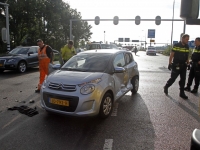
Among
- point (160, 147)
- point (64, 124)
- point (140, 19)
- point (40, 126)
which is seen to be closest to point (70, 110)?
point (64, 124)

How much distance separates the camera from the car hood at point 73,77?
3.95m

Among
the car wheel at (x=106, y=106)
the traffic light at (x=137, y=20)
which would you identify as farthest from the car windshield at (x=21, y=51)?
the traffic light at (x=137, y=20)

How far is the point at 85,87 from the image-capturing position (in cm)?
384

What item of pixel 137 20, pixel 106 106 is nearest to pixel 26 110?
pixel 106 106

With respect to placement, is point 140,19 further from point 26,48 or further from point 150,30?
point 150,30

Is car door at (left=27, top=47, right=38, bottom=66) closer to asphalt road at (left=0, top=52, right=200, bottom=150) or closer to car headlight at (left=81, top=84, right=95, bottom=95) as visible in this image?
asphalt road at (left=0, top=52, right=200, bottom=150)

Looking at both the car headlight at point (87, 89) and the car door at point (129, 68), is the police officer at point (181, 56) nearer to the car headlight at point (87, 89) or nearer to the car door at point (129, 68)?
the car door at point (129, 68)

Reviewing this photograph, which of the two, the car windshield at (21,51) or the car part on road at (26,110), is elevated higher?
the car windshield at (21,51)

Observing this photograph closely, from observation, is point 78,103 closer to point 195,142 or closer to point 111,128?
point 111,128

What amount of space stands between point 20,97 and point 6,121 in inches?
76.6

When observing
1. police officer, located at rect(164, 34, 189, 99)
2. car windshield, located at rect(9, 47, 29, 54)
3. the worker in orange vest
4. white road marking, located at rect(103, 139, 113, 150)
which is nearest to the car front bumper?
white road marking, located at rect(103, 139, 113, 150)

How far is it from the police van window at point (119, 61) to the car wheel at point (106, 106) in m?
1.00

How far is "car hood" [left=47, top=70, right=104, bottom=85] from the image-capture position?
3.95 metres

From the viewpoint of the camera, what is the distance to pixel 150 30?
143ft
